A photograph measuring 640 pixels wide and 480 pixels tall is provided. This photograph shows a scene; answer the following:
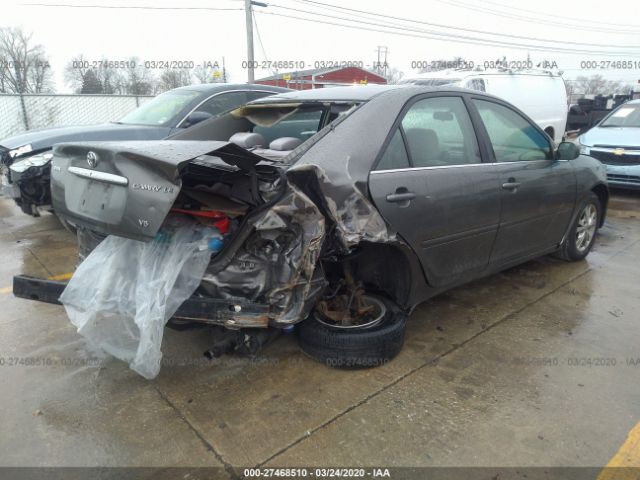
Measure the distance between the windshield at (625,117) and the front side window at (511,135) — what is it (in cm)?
611

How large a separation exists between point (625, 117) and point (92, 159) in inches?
381

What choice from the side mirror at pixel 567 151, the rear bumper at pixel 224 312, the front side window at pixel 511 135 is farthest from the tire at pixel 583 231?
the rear bumper at pixel 224 312

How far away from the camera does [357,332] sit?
2834mm

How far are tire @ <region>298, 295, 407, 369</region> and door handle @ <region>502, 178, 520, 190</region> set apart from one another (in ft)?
4.23

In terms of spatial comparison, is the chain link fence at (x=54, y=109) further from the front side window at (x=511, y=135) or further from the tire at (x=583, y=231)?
the tire at (x=583, y=231)

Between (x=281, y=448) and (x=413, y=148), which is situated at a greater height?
(x=413, y=148)

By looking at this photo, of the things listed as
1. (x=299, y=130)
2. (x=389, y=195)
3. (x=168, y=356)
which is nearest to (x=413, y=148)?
(x=389, y=195)

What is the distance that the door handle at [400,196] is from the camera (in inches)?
105

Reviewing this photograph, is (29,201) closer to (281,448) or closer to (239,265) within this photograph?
(239,265)

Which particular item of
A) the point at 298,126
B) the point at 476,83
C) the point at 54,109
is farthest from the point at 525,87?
the point at 54,109

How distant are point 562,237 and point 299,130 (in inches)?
105

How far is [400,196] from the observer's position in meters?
2.71

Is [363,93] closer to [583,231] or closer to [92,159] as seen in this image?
[92,159]

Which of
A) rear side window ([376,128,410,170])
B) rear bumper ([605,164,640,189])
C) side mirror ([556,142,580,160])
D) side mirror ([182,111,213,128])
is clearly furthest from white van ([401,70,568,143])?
rear side window ([376,128,410,170])
